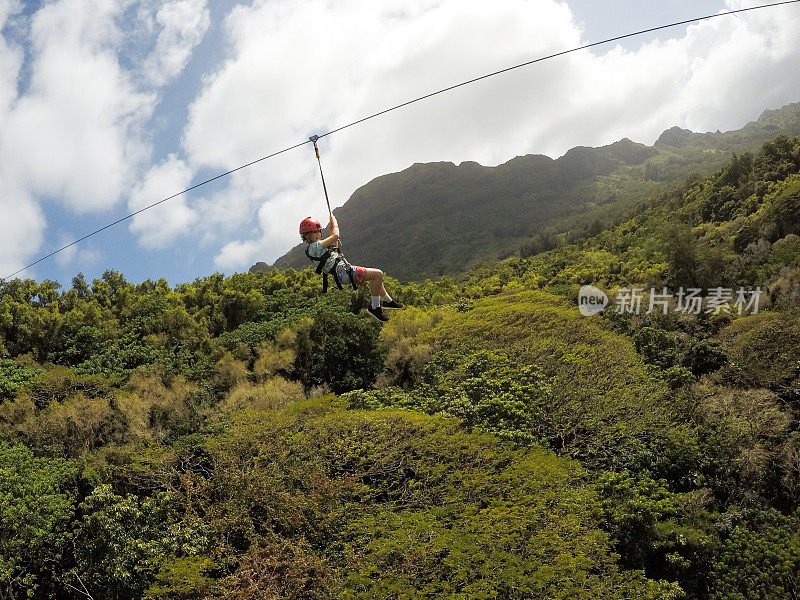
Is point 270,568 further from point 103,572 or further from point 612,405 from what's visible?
point 612,405

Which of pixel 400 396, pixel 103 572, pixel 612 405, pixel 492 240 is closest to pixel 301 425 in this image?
pixel 400 396

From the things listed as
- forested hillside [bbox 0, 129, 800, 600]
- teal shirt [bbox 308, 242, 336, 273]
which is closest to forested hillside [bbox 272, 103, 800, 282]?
forested hillside [bbox 0, 129, 800, 600]

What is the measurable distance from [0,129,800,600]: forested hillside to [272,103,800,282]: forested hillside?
45261 mm

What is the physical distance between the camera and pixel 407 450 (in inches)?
478

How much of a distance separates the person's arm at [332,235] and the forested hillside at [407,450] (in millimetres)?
5805

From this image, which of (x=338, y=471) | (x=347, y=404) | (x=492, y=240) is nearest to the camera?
(x=338, y=471)

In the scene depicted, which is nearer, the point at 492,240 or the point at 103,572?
the point at 103,572

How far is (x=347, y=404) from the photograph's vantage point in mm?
14711

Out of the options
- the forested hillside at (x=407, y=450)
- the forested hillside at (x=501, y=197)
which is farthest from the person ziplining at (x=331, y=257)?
the forested hillside at (x=501, y=197)

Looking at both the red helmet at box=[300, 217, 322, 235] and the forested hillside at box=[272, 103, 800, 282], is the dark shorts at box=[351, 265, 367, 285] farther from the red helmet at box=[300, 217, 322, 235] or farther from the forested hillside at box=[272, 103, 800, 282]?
the forested hillside at box=[272, 103, 800, 282]

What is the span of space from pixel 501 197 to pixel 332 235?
318 feet

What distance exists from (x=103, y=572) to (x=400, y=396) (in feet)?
27.2

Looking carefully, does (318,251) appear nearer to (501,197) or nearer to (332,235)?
(332,235)

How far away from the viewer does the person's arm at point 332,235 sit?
677cm
